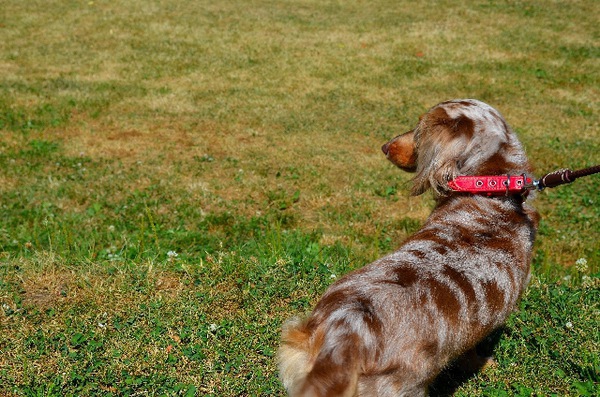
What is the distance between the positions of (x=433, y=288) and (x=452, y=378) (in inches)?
61.5

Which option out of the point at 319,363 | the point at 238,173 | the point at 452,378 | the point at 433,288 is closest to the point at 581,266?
the point at 452,378

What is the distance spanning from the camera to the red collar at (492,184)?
353 cm

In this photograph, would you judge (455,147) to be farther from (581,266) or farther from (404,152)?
(581,266)

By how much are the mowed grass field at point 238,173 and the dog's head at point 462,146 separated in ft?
2.71

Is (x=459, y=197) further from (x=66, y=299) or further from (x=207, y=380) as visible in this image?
(x=66, y=299)

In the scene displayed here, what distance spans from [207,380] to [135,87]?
30.1 ft

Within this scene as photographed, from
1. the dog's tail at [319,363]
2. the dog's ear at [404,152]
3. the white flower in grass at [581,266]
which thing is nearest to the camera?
the dog's tail at [319,363]

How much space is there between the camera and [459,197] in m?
3.74

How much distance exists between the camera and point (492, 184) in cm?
358

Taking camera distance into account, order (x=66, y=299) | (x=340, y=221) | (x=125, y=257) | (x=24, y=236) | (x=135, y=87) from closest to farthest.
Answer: (x=66, y=299), (x=125, y=257), (x=24, y=236), (x=340, y=221), (x=135, y=87)

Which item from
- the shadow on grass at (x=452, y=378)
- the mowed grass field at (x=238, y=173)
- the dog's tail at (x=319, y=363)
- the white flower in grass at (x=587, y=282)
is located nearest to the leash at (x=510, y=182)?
the mowed grass field at (x=238, y=173)

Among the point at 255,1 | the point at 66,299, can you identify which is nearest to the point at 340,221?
the point at 66,299

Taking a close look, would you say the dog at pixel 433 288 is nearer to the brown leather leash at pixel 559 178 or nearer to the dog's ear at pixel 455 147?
the dog's ear at pixel 455 147

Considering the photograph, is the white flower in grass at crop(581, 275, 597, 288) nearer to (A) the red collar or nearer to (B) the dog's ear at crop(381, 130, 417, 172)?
(A) the red collar
